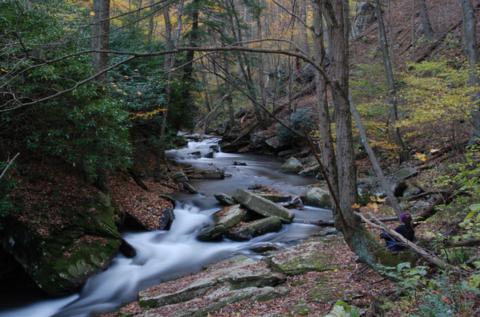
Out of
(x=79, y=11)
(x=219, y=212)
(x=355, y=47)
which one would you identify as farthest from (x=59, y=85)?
(x=355, y=47)

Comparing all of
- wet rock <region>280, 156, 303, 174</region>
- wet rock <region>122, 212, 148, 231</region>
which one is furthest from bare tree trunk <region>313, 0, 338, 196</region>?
wet rock <region>280, 156, 303, 174</region>

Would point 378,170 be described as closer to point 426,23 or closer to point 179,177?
point 179,177

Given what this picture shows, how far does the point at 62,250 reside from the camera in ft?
28.0

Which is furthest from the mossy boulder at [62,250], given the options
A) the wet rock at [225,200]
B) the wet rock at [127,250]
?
the wet rock at [225,200]

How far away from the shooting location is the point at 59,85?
9.02m

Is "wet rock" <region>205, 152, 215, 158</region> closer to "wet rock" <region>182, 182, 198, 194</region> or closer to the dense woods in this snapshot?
the dense woods

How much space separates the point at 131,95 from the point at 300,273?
9.61 m

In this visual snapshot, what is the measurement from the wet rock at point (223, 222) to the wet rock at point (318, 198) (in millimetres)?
2764

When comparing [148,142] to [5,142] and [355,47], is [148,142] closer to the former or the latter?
[5,142]

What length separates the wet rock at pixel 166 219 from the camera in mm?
11430

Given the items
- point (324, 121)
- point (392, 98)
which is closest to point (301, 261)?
point (324, 121)

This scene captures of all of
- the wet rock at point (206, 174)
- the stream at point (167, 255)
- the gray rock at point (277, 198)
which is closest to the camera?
the stream at point (167, 255)

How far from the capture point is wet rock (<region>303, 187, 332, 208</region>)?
514 inches

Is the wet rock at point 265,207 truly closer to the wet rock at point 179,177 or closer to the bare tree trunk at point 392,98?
the wet rock at point 179,177
